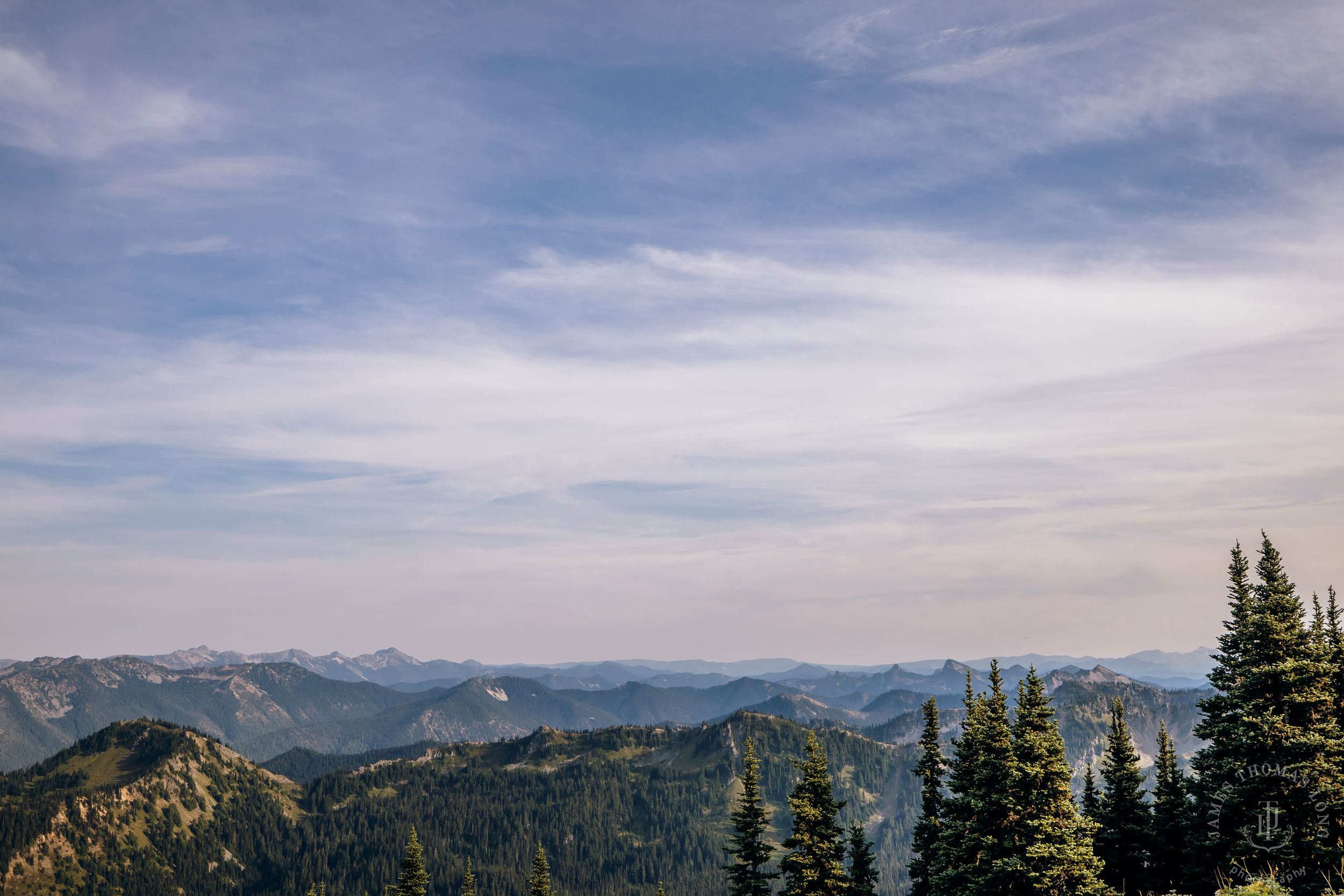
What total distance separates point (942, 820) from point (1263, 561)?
2573cm

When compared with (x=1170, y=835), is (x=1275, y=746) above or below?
above

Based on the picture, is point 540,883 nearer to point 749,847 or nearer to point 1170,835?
point 749,847

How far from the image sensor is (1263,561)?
46688 mm

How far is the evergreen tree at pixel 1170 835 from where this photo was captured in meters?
54.3

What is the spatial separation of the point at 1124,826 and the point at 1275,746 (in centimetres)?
1748

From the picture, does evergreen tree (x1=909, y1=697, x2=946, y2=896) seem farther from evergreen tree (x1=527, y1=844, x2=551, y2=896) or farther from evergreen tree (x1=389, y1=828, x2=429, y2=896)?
evergreen tree (x1=389, y1=828, x2=429, y2=896)

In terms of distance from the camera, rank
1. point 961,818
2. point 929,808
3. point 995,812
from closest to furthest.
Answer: point 995,812 → point 961,818 → point 929,808

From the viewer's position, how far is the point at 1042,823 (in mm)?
40656

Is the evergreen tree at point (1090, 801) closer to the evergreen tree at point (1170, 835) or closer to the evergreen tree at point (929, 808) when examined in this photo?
the evergreen tree at point (1170, 835)

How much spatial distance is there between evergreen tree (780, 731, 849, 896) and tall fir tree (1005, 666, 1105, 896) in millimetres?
11737

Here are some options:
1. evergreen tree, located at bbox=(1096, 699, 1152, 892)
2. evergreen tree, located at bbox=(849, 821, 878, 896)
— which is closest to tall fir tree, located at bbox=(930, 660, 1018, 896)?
evergreen tree, located at bbox=(849, 821, 878, 896)

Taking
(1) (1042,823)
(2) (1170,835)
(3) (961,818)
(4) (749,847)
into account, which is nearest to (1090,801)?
(2) (1170,835)

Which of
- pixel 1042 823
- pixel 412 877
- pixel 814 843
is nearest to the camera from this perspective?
pixel 1042 823

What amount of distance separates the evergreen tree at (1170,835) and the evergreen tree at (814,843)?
2138 centimetres
